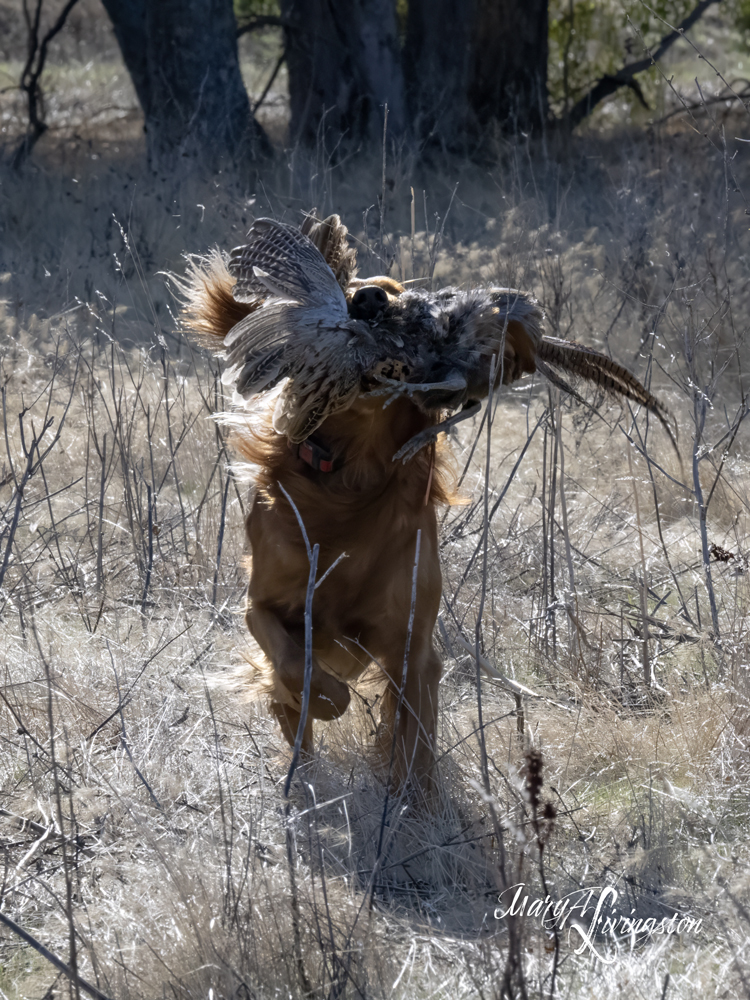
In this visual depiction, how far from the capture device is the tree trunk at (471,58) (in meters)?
11.5

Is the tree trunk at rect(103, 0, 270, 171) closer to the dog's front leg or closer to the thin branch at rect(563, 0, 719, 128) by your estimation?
the thin branch at rect(563, 0, 719, 128)

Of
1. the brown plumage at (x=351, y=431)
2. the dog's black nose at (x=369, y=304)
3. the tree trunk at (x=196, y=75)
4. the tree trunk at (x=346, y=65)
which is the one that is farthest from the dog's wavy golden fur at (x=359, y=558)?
the tree trunk at (x=346, y=65)

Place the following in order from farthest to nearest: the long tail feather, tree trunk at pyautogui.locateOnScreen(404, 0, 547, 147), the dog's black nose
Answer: tree trunk at pyautogui.locateOnScreen(404, 0, 547, 147)
the long tail feather
the dog's black nose

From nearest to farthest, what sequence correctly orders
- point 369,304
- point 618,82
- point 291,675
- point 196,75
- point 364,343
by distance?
1. point 364,343
2. point 369,304
3. point 291,675
4. point 196,75
5. point 618,82

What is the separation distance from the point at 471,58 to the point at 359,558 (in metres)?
10.2

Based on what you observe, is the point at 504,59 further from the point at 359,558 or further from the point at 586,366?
the point at 359,558

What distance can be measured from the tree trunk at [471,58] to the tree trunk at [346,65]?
1.00ft

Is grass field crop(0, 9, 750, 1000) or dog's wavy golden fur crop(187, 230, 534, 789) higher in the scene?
dog's wavy golden fur crop(187, 230, 534, 789)

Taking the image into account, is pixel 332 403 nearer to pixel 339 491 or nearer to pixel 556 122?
pixel 339 491

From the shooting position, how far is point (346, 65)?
1166 centimetres

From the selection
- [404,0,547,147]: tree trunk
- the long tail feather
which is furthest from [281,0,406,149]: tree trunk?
the long tail feather

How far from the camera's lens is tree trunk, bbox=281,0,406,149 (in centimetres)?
1128

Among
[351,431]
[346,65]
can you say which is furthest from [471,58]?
[351,431]

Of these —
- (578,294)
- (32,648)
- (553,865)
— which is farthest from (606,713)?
(578,294)
